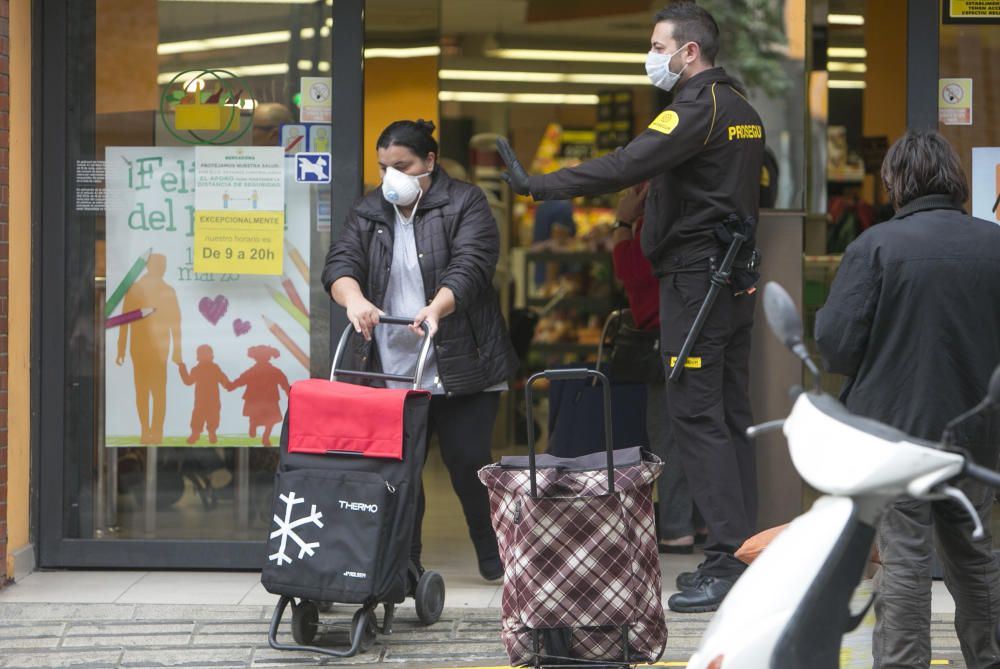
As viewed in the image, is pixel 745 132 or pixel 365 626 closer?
pixel 365 626

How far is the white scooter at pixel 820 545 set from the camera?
283 centimetres

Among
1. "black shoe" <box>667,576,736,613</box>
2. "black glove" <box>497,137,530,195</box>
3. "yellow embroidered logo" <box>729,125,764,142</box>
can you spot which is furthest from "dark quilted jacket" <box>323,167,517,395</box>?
"black shoe" <box>667,576,736,613</box>

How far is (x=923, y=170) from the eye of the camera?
4.06m

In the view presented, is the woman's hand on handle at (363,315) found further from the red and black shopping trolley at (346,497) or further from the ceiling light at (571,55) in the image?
the ceiling light at (571,55)

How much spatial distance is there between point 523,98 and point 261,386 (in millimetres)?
8959

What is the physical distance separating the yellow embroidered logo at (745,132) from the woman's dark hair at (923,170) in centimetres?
115

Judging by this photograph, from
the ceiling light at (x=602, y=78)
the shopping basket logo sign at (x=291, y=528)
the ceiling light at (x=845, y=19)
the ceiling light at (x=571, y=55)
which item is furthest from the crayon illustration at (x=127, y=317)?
the ceiling light at (x=602, y=78)

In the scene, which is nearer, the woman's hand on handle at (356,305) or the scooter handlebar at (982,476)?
the scooter handlebar at (982,476)

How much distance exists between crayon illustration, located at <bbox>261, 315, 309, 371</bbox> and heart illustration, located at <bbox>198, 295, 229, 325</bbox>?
0.17m

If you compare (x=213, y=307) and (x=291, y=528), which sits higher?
(x=213, y=307)

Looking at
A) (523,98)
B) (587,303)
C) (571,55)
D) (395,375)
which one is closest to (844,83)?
(587,303)

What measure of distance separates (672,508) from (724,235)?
1707 mm

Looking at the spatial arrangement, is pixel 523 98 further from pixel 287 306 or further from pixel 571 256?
pixel 287 306

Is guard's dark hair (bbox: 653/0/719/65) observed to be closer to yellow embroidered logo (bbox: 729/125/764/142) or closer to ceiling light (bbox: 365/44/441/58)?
yellow embroidered logo (bbox: 729/125/764/142)
